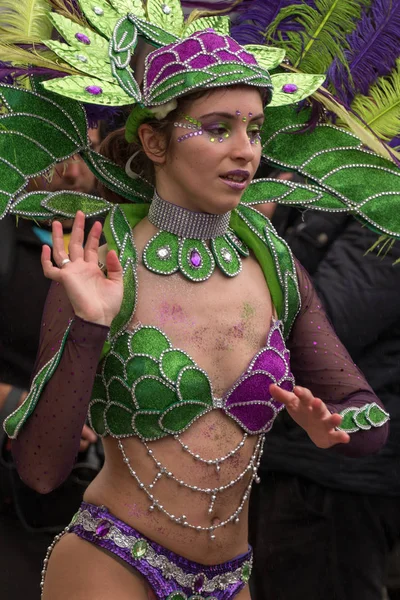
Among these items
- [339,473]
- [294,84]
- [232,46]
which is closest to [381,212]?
[294,84]

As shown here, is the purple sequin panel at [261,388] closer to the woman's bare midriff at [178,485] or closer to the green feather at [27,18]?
the woman's bare midriff at [178,485]

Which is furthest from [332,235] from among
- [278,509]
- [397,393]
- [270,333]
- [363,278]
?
[270,333]

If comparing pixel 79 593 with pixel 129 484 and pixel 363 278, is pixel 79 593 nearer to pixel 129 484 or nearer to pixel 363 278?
pixel 129 484

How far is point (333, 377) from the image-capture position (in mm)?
3062

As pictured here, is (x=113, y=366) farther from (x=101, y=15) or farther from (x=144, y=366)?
(x=101, y=15)

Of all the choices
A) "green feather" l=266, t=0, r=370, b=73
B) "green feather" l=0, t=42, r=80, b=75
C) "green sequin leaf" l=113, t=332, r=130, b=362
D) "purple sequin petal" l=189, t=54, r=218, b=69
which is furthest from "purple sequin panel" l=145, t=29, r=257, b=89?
"green sequin leaf" l=113, t=332, r=130, b=362

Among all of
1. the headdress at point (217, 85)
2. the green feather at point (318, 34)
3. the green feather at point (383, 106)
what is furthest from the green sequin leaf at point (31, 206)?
the green feather at point (383, 106)

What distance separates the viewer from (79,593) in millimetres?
2779

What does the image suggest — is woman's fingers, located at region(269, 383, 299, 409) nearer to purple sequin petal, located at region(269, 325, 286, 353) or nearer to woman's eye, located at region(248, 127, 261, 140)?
purple sequin petal, located at region(269, 325, 286, 353)

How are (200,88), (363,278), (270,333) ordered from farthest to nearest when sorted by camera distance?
(363,278), (270,333), (200,88)

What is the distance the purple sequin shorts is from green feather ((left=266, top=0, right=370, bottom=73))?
1.32 meters

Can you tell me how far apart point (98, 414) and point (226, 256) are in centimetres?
51

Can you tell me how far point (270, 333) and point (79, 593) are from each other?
2.59 feet

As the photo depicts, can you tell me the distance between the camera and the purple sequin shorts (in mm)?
2838
